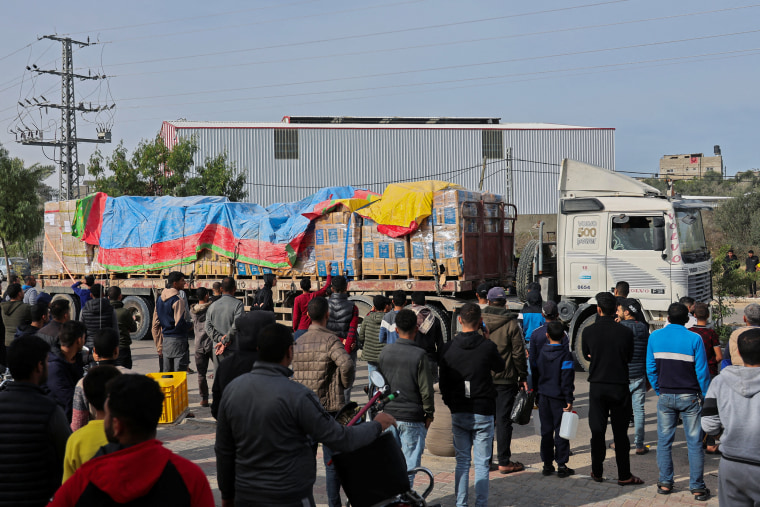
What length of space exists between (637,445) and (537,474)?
148cm

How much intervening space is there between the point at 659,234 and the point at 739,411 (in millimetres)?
7681

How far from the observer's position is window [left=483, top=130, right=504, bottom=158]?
40656 millimetres

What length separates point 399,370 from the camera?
5.29 m

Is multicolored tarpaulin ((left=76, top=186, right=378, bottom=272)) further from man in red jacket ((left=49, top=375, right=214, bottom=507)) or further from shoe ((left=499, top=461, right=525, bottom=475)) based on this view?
man in red jacket ((left=49, top=375, right=214, bottom=507))

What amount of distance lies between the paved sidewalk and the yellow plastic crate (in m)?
0.15

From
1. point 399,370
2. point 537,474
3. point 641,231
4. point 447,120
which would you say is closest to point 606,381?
point 537,474

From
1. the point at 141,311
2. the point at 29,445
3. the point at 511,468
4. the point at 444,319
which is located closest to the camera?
the point at 29,445

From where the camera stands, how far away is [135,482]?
7.80ft

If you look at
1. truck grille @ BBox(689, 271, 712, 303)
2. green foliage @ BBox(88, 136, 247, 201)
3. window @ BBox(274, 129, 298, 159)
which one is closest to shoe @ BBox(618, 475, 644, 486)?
truck grille @ BBox(689, 271, 712, 303)

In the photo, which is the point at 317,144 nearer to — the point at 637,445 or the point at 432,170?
the point at 432,170

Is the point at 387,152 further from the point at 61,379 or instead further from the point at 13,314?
the point at 61,379

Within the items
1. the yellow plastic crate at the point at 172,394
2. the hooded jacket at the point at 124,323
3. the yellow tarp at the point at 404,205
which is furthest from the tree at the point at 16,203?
the yellow plastic crate at the point at 172,394

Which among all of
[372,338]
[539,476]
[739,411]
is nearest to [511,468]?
[539,476]

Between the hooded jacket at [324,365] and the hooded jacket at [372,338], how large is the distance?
104 inches
